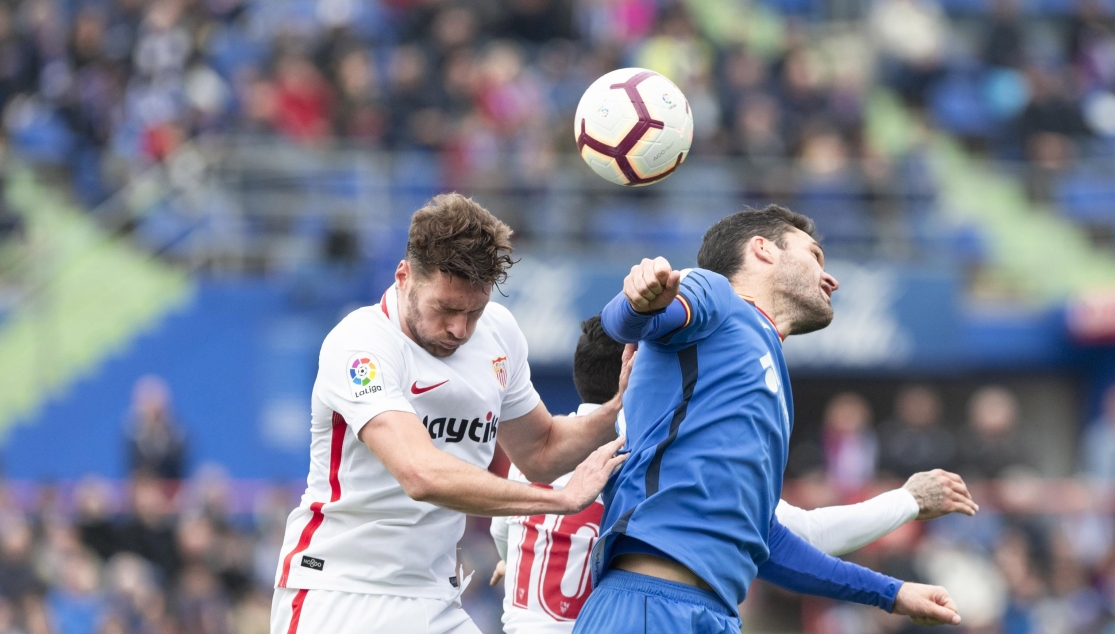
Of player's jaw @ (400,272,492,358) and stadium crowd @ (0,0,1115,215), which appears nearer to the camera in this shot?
player's jaw @ (400,272,492,358)

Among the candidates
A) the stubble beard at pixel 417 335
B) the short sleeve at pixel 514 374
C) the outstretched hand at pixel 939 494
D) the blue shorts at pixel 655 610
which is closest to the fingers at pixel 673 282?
the blue shorts at pixel 655 610

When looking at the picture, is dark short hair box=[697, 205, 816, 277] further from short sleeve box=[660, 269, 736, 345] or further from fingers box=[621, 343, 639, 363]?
fingers box=[621, 343, 639, 363]

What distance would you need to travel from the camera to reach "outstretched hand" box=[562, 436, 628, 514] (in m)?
4.77

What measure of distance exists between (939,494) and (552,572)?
1602 mm

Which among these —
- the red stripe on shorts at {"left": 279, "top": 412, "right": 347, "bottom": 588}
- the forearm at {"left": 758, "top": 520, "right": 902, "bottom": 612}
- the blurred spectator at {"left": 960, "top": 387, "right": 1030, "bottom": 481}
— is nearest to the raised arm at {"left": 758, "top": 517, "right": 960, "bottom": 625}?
the forearm at {"left": 758, "top": 520, "right": 902, "bottom": 612}

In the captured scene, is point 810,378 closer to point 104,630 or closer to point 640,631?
point 104,630

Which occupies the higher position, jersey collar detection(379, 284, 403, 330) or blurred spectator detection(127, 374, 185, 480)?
jersey collar detection(379, 284, 403, 330)

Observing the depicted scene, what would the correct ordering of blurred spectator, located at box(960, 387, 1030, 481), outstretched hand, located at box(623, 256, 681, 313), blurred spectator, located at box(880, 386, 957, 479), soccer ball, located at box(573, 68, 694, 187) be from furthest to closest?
1. blurred spectator, located at box(880, 386, 957, 479)
2. blurred spectator, located at box(960, 387, 1030, 481)
3. soccer ball, located at box(573, 68, 694, 187)
4. outstretched hand, located at box(623, 256, 681, 313)

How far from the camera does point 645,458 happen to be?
196 inches

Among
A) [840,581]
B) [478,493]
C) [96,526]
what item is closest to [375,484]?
[478,493]

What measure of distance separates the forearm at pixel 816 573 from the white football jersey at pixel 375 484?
125 cm

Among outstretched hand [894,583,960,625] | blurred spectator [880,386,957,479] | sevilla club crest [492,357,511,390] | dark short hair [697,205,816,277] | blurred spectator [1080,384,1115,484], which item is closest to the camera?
dark short hair [697,205,816,277]

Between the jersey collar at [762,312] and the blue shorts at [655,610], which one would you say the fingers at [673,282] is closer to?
the jersey collar at [762,312]

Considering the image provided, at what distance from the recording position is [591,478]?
15.9 ft
